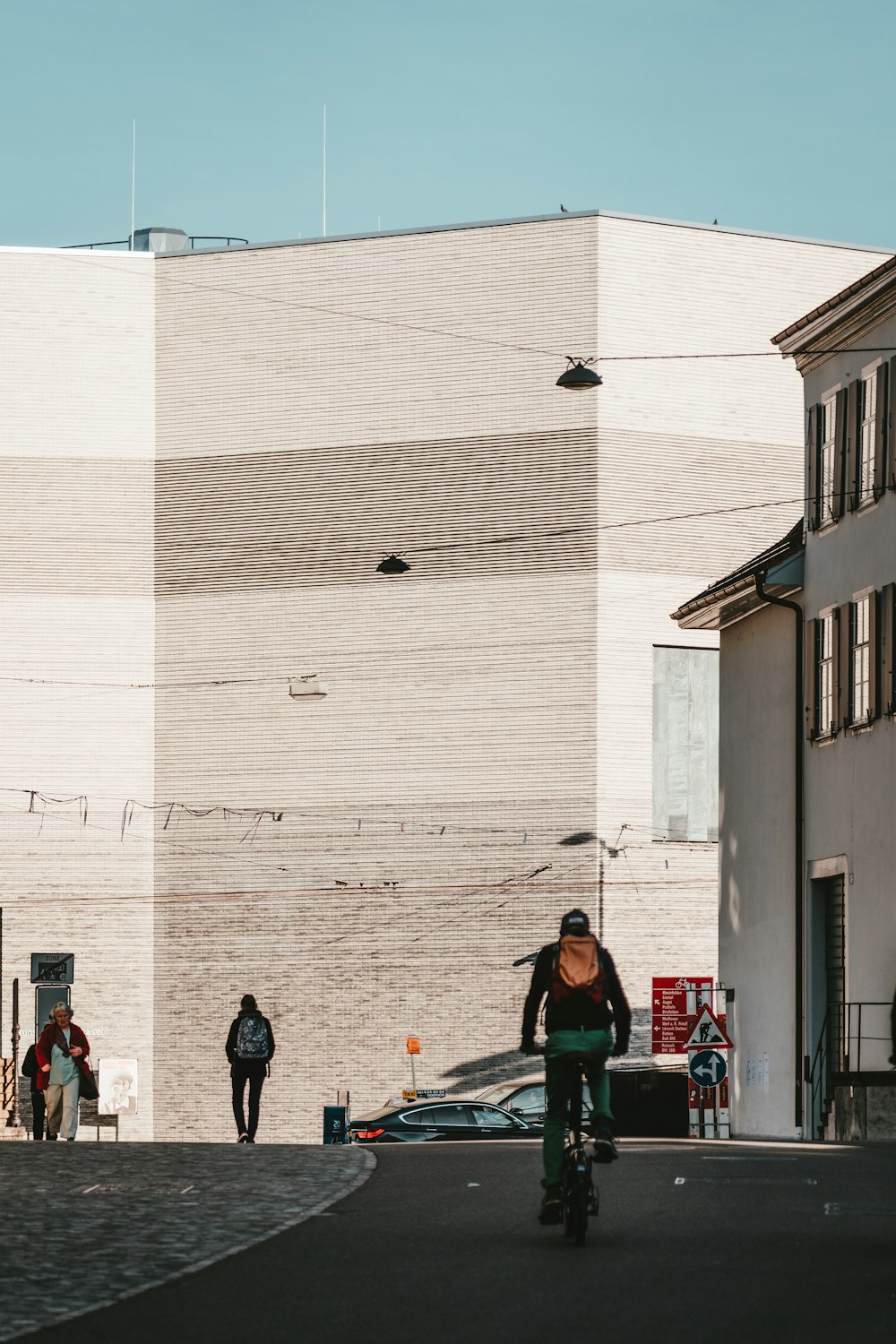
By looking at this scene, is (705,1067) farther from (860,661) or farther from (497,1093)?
(497,1093)

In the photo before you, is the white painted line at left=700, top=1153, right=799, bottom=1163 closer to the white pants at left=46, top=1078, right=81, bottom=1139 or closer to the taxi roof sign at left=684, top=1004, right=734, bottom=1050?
the taxi roof sign at left=684, top=1004, right=734, bottom=1050

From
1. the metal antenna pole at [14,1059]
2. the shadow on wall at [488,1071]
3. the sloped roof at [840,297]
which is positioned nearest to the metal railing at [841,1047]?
the sloped roof at [840,297]

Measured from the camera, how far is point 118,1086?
1722 inches

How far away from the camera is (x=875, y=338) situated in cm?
3025

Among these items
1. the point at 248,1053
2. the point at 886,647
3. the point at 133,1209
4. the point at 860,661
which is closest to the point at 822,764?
the point at 860,661

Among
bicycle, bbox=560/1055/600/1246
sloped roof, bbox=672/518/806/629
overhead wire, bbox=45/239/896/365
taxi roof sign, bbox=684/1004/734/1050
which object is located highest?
overhead wire, bbox=45/239/896/365

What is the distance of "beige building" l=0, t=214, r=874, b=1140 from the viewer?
43438 mm

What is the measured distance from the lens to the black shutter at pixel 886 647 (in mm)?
28984

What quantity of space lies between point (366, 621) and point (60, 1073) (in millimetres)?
19217

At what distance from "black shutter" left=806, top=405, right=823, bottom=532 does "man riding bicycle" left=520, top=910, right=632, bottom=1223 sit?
20807 mm

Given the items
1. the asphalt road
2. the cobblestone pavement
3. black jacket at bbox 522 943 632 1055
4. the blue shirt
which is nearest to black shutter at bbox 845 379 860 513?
the blue shirt

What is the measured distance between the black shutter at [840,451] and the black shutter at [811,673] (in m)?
1.64

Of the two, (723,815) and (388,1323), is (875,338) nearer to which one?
(723,815)

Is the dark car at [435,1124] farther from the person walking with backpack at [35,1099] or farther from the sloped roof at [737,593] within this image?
the sloped roof at [737,593]
